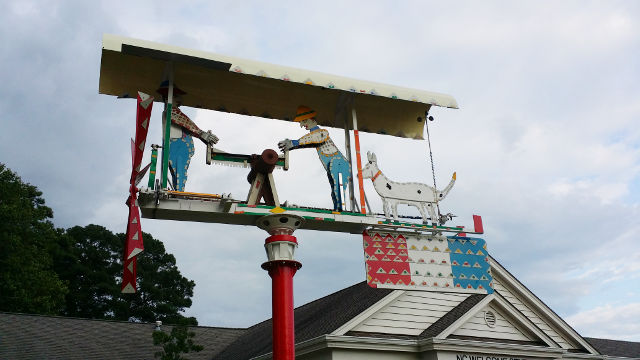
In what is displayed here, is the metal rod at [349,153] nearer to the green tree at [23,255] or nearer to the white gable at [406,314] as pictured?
the white gable at [406,314]

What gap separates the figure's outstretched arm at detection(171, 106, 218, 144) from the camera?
36.3 ft

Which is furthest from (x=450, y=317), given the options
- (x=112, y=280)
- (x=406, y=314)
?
(x=112, y=280)

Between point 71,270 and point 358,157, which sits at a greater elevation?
point 71,270

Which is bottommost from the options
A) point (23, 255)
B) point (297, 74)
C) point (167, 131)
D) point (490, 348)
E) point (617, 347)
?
point (490, 348)

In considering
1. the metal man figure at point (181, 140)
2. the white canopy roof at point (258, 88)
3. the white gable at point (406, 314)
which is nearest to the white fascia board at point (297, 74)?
the white canopy roof at point (258, 88)

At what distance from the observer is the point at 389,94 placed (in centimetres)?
1202

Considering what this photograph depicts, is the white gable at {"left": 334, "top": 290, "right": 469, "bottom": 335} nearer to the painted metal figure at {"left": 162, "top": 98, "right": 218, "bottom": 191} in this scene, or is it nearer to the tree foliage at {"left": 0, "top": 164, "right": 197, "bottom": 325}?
the painted metal figure at {"left": 162, "top": 98, "right": 218, "bottom": 191}

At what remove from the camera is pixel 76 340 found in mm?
21781

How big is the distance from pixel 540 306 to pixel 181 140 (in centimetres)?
1461

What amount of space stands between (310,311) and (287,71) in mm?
12837

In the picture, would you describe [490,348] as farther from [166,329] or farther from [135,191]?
[166,329]

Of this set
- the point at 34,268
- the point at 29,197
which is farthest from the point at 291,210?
the point at 29,197

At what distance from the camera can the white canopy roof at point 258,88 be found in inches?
434

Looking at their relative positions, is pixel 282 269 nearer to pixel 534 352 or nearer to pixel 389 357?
pixel 389 357
